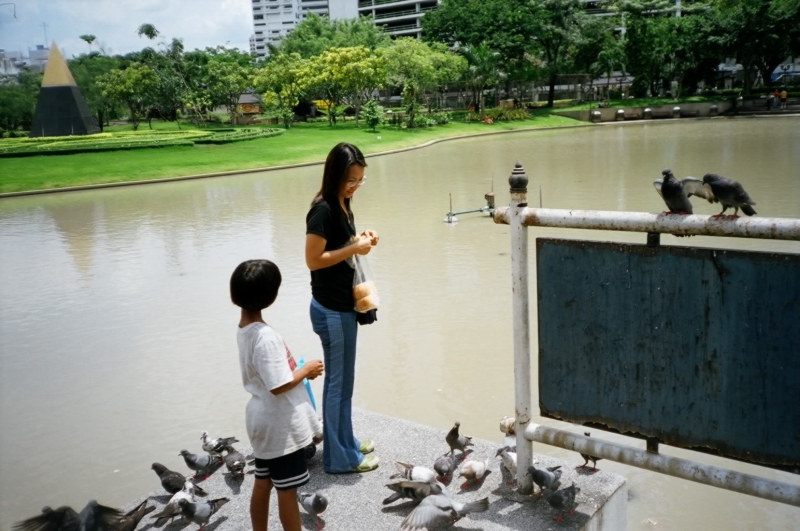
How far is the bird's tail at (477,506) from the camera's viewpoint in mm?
2990

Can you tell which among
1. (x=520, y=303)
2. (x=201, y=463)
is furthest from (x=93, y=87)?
(x=520, y=303)

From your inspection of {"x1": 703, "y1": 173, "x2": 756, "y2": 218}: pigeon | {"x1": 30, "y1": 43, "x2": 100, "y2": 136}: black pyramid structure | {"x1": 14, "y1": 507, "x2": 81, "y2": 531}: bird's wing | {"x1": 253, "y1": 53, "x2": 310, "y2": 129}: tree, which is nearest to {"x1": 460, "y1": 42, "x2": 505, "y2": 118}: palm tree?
{"x1": 253, "y1": 53, "x2": 310, "y2": 129}: tree

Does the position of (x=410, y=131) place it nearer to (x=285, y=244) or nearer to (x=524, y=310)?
(x=285, y=244)

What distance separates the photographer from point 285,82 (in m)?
43.0

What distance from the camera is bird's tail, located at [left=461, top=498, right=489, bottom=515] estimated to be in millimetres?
2990

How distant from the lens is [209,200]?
18.5 metres

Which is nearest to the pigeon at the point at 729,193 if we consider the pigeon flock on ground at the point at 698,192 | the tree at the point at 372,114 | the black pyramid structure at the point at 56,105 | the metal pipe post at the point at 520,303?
the pigeon flock on ground at the point at 698,192

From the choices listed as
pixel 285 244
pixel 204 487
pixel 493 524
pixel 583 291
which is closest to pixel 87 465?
pixel 204 487

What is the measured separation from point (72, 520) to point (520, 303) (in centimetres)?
213

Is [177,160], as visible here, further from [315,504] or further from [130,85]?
[315,504]

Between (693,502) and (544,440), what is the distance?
4.78ft

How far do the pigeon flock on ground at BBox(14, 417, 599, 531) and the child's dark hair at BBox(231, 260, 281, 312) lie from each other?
3.26 feet

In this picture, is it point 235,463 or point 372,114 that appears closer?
point 235,463

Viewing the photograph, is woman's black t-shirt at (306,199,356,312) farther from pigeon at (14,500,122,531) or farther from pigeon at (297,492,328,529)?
pigeon at (14,500,122,531)
